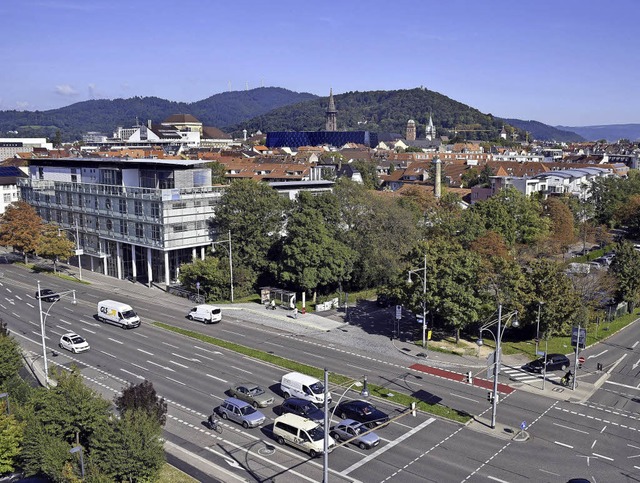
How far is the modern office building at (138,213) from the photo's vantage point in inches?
2872

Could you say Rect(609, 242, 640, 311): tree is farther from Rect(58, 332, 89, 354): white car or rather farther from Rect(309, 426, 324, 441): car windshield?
Rect(58, 332, 89, 354): white car

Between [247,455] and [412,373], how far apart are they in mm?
17309

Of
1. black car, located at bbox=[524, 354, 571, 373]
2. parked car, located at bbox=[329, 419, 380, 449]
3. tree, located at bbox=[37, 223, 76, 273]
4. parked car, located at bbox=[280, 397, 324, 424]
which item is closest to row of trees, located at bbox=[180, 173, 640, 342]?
black car, located at bbox=[524, 354, 571, 373]

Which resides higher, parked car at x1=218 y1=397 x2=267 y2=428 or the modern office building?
the modern office building

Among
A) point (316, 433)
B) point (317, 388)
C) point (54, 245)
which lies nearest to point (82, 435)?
point (316, 433)

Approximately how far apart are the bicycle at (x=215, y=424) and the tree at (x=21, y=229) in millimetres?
56223

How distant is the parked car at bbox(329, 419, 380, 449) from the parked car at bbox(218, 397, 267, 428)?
5013mm

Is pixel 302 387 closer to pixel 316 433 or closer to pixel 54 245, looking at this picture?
pixel 316 433

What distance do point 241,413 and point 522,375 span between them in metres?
23.0

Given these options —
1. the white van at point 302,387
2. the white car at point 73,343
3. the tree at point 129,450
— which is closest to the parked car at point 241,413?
the white van at point 302,387

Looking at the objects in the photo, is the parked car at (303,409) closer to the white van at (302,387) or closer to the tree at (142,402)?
the white van at (302,387)

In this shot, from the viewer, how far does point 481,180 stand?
143 m

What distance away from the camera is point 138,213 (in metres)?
75.3

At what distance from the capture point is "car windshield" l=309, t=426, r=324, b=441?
32.7 m
